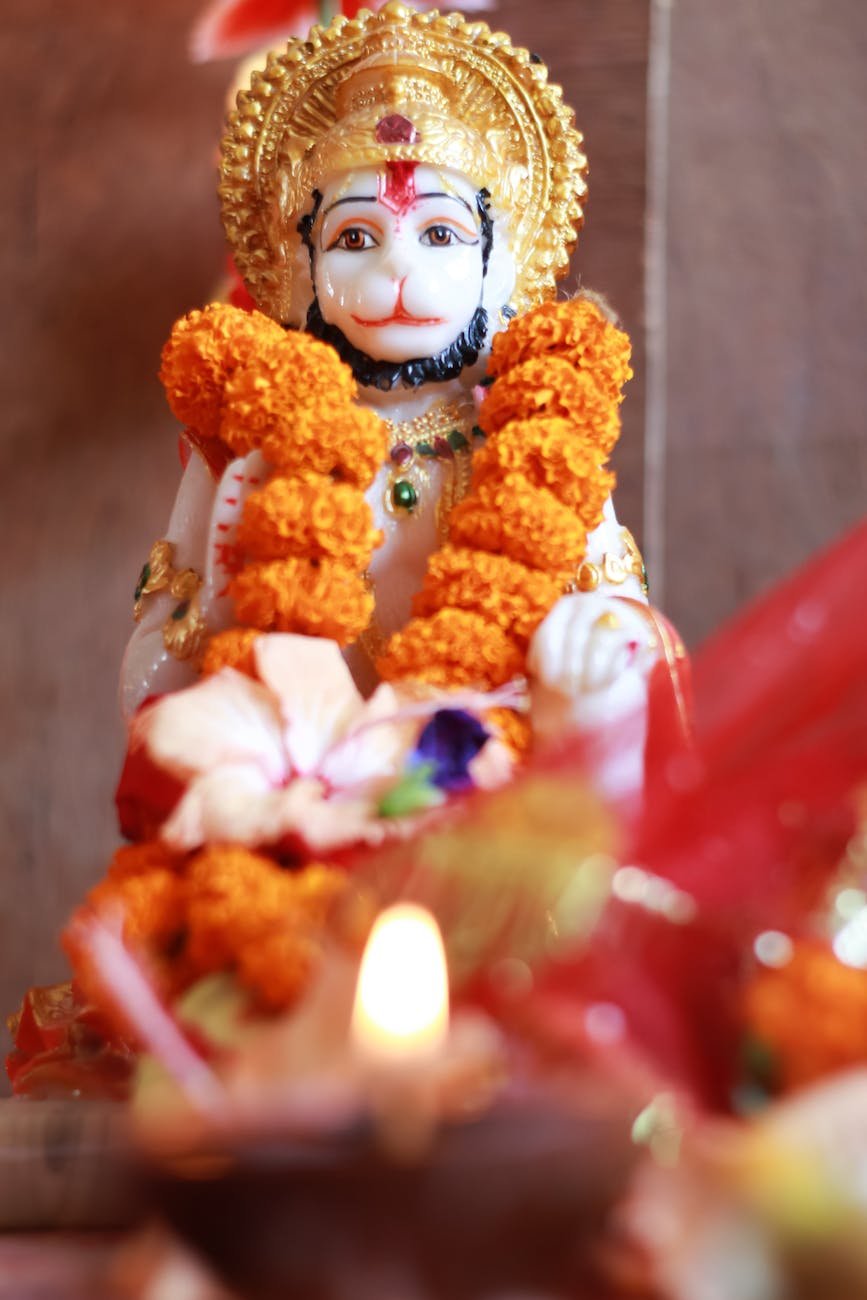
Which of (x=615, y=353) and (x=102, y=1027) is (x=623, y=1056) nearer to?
(x=102, y=1027)

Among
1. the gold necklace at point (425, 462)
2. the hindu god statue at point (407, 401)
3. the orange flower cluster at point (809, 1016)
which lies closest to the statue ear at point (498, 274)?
the hindu god statue at point (407, 401)

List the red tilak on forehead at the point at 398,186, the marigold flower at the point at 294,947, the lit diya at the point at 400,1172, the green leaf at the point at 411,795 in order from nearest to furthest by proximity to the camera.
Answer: the lit diya at the point at 400,1172, the marigold flower at the point at 294,947, the green leaf at the point at 411,795, the red tilak on forehead at the point at 398,186

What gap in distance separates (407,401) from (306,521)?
0.25 metres

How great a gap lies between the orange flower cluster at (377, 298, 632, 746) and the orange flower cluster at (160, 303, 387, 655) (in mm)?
73

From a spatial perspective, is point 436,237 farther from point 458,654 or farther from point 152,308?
point 152,308

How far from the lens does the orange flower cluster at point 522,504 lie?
3.79 ft

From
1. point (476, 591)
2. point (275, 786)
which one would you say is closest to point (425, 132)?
point (476, 591)

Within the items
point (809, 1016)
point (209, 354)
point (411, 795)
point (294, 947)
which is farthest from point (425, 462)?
point (809, 1016)

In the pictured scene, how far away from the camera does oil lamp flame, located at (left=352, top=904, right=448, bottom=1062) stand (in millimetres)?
555

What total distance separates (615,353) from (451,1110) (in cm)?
85

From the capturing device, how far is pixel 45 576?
6.70 ft

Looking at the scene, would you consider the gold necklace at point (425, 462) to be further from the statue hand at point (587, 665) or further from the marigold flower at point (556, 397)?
the statue hand at point (587, 665)

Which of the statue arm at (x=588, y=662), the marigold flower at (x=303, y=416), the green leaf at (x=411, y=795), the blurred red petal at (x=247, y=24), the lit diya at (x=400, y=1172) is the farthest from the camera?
the blurred red petal at (x=247, y=24)

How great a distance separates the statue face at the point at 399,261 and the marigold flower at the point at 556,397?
10 centimetres
